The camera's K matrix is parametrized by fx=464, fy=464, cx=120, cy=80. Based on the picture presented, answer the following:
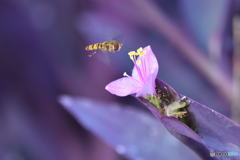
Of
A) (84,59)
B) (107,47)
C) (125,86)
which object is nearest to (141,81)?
(125,86)

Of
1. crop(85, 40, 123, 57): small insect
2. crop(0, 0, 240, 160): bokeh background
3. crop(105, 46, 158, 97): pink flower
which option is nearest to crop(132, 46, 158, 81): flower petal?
crop(105, 46, 158, 97): pink flower

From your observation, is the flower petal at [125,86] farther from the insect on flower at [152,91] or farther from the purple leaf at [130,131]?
the purple leaf at [130,131]

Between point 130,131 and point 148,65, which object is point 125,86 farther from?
point 130,131

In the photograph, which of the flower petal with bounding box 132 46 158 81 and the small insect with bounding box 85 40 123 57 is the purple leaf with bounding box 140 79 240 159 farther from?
the small insect with bounding box 85 40 123 57

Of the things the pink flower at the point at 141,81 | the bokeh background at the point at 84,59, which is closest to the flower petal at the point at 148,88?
the pink flower at the point at 141,81

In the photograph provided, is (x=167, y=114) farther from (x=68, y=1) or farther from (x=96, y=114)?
(x=68, y=1)
